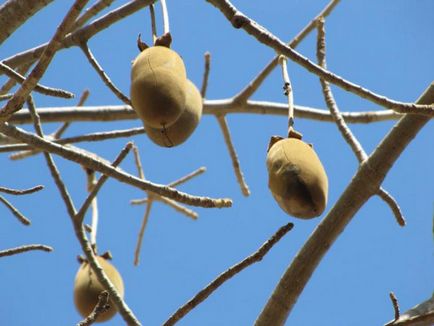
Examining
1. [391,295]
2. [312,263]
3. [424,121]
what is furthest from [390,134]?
[391,295]

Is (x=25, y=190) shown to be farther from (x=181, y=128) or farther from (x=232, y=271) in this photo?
(x=232, y=271)

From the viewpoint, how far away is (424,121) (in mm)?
1647

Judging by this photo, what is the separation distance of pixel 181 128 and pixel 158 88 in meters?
0.25

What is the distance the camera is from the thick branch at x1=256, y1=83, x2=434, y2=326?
60.9 inches

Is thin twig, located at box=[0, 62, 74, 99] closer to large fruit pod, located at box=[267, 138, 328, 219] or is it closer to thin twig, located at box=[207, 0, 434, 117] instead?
thin twig, located at box=[207, 0, 434, 117]

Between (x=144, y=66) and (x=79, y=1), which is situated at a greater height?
(x=144, y=66)

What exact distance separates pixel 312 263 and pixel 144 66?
1.89ft

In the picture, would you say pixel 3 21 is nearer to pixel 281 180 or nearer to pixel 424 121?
pixel 281 180

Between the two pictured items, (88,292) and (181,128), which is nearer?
(181,128)

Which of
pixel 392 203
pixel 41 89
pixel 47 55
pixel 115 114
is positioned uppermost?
pixel 115 114

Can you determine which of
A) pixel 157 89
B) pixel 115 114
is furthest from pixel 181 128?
pixel 115 114

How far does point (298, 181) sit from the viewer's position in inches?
53.7

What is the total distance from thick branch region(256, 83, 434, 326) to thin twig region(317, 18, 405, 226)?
4 centimetres

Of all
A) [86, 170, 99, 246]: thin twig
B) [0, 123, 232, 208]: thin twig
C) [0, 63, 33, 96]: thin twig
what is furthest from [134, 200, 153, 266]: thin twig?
[0, 123, 232, 208]: thin twig
